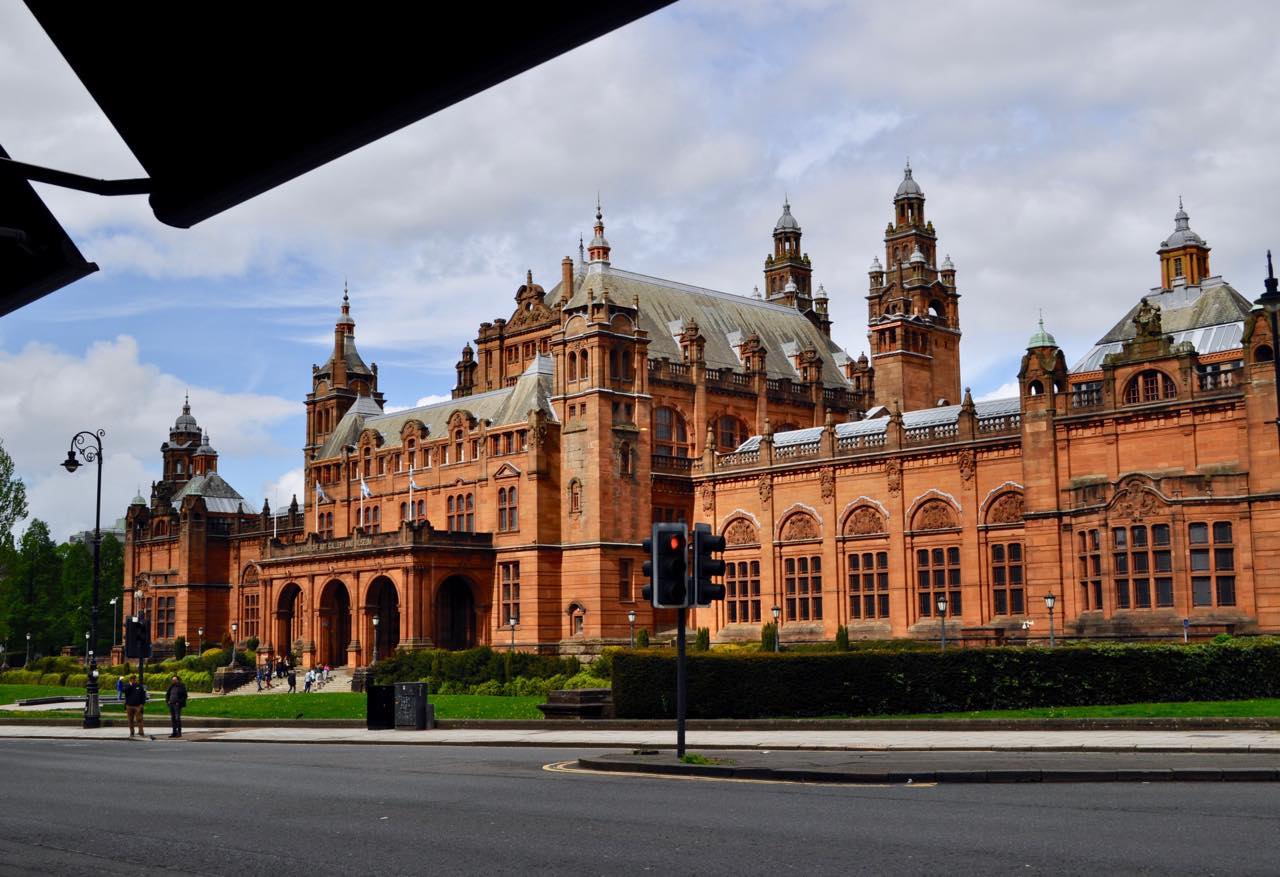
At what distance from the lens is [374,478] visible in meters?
84.6

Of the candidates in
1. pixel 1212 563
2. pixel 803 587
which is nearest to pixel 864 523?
pixel 803 587

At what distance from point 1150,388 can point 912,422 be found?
681 inches

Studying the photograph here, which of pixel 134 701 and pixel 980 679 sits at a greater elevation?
pixel 980 679

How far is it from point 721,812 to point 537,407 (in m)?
57.4

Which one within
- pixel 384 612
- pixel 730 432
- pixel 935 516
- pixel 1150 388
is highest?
pixel 730 432

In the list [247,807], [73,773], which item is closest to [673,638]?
[73,773]

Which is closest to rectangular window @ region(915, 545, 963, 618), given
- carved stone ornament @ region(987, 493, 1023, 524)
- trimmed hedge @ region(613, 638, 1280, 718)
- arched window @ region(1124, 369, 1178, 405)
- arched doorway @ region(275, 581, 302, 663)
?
carved stone ornament @ region(987, 493, 1023, 524)

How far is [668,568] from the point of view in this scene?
2192 centimetres

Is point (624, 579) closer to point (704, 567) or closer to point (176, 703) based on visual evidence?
point (176, 703)

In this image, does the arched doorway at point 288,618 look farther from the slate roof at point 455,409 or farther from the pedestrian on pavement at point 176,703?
the pedestrian on pavement at point 176,703

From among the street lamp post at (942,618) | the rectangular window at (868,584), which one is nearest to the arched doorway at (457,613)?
the rectangular window at (868,584)

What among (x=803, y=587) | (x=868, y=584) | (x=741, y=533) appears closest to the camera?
(x=868, y=584)

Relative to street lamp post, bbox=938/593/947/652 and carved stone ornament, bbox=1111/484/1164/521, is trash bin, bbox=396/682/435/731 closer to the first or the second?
street lamp post, bbox=938/593/947/652

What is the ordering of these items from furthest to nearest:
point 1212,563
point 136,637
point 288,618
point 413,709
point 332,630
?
point 288,618 < point 332,630 < point 1212,563 < point 136,637 < point 413,709
